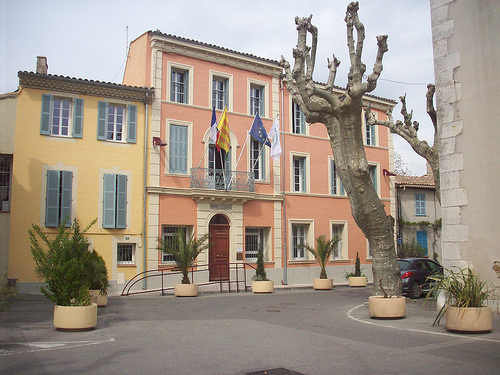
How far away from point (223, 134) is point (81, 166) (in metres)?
5.81

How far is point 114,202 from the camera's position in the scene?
760 inches

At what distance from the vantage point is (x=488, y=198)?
10.7 metres

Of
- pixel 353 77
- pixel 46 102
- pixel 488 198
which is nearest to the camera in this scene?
pixel 488 198

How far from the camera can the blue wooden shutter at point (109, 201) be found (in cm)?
1917

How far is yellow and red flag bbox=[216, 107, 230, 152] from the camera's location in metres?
20.8

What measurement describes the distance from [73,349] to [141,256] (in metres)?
12.2

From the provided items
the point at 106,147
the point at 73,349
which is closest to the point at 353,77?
the point at 73,349

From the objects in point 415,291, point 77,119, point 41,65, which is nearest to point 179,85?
point 77,119

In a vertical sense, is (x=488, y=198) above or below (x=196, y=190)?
below

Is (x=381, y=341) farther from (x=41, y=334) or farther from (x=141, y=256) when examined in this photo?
(x=141, y=256)

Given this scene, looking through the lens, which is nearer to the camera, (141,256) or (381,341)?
(381,341)

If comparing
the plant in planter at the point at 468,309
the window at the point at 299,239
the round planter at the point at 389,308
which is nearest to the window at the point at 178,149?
the window at the point at 299,239

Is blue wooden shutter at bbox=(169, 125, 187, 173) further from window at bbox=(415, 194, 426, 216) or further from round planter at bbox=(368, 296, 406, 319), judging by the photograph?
window at bbox=(415, 194, 426, 216)

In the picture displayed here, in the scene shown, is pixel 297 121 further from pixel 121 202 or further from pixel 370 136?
pixel 121 202
